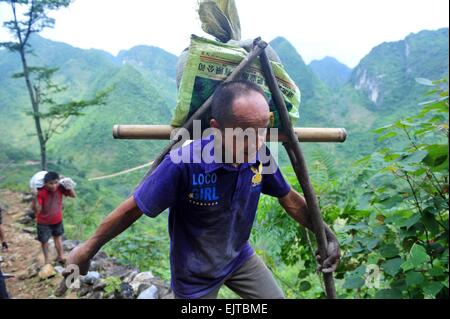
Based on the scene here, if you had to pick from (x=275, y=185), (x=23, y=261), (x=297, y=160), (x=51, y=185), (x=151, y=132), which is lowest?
(x=23, y=261)

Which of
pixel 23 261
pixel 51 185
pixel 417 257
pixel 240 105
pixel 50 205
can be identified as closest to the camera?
pixel 240 105

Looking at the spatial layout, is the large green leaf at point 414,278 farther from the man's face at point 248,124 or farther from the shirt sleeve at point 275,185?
the man's face at point 248,124

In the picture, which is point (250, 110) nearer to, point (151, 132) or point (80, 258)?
point (151, 132)

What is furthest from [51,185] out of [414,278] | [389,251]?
[414,278]

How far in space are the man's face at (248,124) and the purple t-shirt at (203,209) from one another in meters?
0.18

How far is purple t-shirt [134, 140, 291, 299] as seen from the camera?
1.66 m

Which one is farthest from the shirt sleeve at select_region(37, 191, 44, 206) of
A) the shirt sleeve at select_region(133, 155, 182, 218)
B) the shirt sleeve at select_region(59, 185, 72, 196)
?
the shirt sleeve at select_region(133, 155, 182, 218)

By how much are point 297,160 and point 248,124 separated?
0.36 metres

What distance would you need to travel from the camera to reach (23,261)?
627cm

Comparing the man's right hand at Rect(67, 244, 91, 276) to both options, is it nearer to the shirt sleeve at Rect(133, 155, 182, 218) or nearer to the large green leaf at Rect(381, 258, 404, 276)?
the shirt sleeve at Rect(133, 155, 182, 218)

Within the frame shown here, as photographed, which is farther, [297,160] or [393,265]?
[393,265]

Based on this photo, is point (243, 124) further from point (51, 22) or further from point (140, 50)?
point (140, 50)

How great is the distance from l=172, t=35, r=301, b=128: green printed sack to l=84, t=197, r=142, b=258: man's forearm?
16.0 inches

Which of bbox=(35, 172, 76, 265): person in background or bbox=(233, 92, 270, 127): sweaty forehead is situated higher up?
bbox=(233, 92, 270, 127): sweaty forehead
